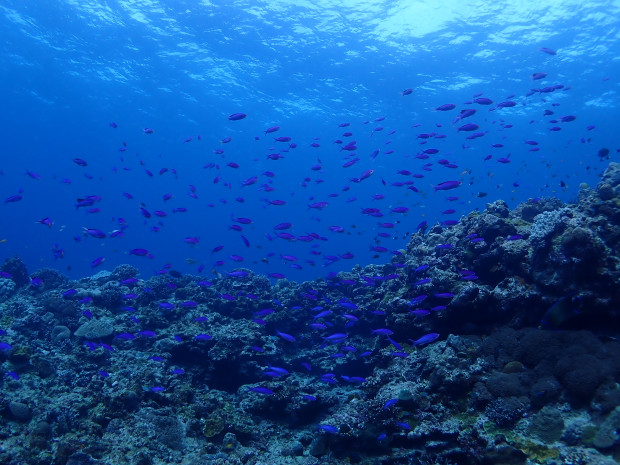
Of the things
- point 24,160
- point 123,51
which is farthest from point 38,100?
point 24,160

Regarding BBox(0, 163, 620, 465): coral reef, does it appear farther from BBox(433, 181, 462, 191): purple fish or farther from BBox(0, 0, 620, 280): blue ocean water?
BBox(0, 0, 620, 280): blue ocean water

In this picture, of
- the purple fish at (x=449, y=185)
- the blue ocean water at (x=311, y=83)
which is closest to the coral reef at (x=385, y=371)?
the purple fish at (x=449, y=185)

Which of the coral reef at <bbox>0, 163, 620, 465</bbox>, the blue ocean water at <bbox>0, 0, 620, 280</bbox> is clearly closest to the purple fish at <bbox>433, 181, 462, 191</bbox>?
the blue ocean water at <bbox>0, 0, 620, 280</bbox>

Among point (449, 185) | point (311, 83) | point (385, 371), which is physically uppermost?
point (311, 83)

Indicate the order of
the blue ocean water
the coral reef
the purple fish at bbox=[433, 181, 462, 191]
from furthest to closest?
the blue ocean water → the purple fish at bbox=[433, 181, 462, 191] → the coral reef

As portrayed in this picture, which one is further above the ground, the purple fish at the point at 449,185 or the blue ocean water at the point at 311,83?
the blue ocean water at the point at 311,83

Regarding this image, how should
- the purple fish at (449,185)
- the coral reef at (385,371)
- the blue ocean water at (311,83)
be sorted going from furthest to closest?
the blue ocean water at (311,83), the purple fish at (449,185), the coral reef at (385,371)

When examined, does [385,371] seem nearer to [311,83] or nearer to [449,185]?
[449,185]

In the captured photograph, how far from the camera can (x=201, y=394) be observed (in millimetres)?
9820

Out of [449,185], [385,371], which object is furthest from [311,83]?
[385,371]

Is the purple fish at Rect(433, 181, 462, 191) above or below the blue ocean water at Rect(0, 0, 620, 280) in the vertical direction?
below

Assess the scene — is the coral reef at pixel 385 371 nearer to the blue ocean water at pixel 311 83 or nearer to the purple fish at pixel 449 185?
the purple fish at pixel 449 185

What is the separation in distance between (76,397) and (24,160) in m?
97.1

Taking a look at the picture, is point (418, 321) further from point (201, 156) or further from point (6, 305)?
point (201, 156)
